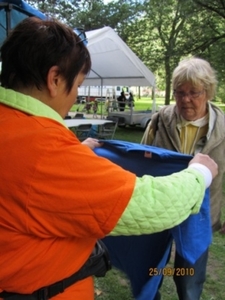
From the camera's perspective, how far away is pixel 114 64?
41.1 ft

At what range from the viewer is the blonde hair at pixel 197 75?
1.93m

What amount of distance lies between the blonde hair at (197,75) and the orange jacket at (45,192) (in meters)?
1.27

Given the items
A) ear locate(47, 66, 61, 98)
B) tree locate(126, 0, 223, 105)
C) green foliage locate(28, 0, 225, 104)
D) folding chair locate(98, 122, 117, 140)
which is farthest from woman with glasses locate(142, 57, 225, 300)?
tree locate(126, 0, 223, 105)

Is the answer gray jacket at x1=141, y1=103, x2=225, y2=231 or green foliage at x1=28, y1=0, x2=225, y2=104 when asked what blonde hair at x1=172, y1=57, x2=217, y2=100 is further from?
green foliage at x1=28, y1=0, x2=225, y2=104

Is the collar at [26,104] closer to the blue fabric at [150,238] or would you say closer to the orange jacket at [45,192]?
the orange jacket at [45,192]

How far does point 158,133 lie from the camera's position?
6.96 feet

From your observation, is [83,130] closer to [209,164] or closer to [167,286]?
[167,286]

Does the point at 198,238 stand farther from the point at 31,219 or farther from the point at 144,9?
the point at 144,9

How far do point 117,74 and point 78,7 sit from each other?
6332 mm

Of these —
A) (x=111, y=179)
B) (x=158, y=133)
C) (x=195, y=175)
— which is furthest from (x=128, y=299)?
(x=111, y=179)

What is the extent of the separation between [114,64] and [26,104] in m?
12.1

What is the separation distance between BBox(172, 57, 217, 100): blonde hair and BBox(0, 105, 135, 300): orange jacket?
4.17ft
